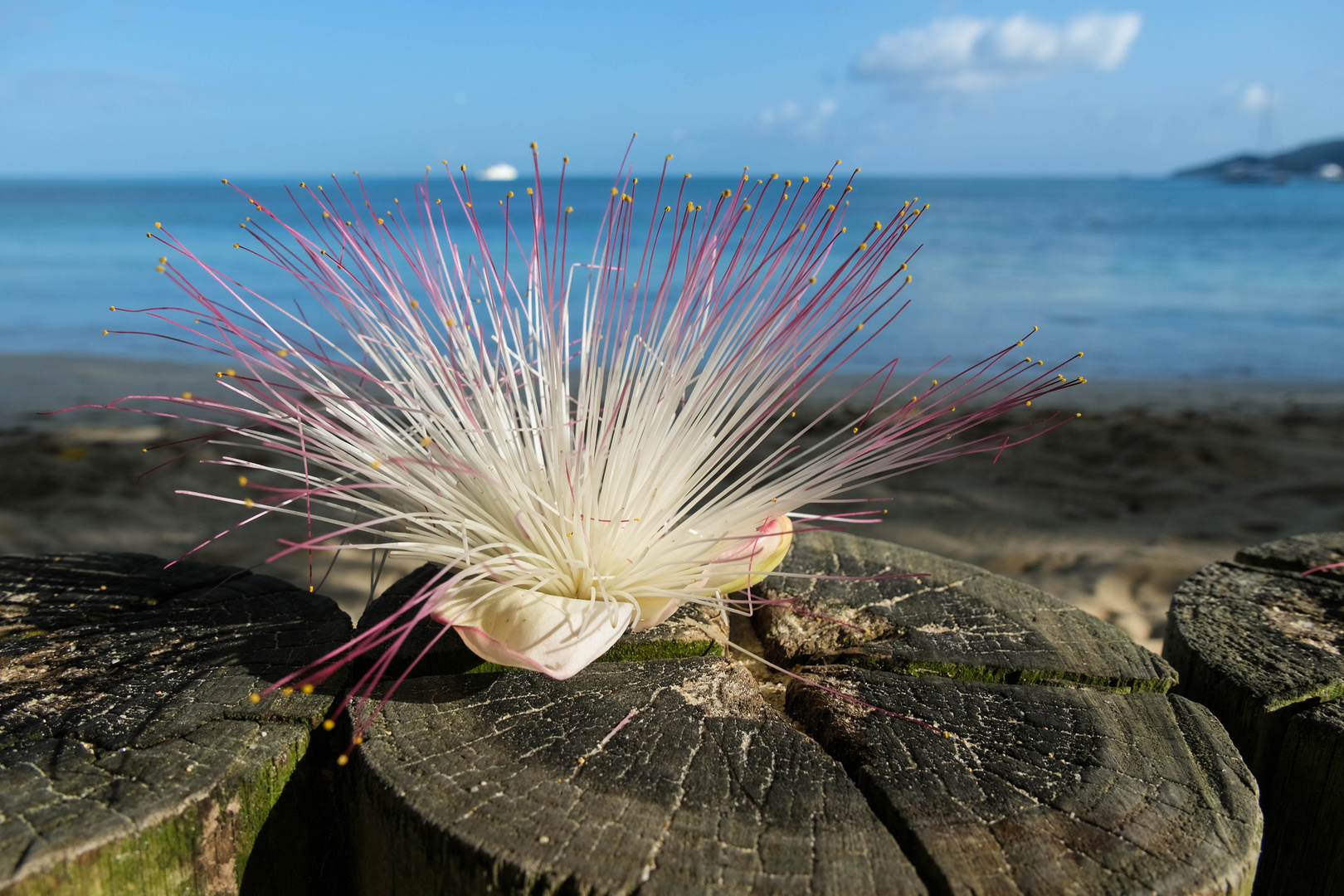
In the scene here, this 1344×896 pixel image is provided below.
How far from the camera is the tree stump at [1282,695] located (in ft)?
4.65

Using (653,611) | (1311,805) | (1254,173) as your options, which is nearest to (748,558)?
(653,611)

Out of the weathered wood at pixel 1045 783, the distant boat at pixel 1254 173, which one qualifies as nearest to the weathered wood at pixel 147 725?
the weathered wood at pixel 1045 783

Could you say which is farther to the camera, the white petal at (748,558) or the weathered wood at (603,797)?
the white petal at (748,558)

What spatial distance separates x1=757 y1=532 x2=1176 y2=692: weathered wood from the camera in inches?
57.7

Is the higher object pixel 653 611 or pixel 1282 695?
pixel 653 611

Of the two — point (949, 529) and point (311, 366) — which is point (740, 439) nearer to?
point (311, 366)

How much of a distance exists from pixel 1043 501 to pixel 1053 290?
1258 centimetres

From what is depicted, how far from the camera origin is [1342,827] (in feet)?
4.55

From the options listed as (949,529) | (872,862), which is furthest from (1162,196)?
(872,862)

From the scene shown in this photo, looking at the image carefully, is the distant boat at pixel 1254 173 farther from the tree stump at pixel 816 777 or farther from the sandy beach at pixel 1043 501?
the tree stump at pixel 816 777

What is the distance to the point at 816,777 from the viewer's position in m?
1.16

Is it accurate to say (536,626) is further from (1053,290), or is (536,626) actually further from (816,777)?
(1053,290)

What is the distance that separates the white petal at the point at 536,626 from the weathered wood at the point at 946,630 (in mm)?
360

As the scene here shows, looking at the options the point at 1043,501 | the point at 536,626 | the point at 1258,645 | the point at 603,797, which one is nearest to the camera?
the point at 603,797
